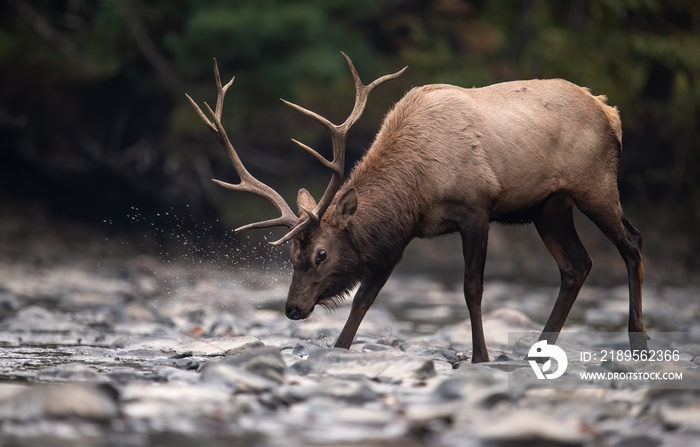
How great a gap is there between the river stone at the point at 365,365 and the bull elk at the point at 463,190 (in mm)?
904

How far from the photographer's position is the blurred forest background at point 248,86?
14.1m

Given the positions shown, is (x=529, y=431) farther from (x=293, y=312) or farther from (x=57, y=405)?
(x=293, y=312)

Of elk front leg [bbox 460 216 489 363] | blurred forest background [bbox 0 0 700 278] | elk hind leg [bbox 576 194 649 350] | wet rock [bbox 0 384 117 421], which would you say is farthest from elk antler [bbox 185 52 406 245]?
blurred forest background [bbox 0 0 700 278]

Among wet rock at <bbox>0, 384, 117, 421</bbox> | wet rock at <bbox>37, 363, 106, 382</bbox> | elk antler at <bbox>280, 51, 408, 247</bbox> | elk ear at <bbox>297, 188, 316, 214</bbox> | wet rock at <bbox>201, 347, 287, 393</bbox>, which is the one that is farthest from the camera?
elk ear at <bbox>297, 188, 316, 214</bbox>

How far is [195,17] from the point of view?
13.7 m

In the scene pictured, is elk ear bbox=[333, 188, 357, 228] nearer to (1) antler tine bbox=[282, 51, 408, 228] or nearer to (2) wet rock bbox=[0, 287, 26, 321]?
(1) antler tine bbox=[282, 51, 408, 228]

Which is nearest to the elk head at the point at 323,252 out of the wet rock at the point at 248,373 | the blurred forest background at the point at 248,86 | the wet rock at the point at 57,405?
the wet rock at the point at 248,373

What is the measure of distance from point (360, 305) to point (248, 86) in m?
9.10

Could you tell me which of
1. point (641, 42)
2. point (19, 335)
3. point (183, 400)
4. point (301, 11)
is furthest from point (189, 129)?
point (183, 400)

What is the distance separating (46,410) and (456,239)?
12306 millimetres

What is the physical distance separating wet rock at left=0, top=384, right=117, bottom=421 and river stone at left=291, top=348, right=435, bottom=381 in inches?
55.5

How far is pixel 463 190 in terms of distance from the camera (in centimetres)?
612

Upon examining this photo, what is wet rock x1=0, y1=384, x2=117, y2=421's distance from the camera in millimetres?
3783

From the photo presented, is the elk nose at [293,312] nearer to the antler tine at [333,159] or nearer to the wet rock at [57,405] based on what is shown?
the antler tine at [333,159]
